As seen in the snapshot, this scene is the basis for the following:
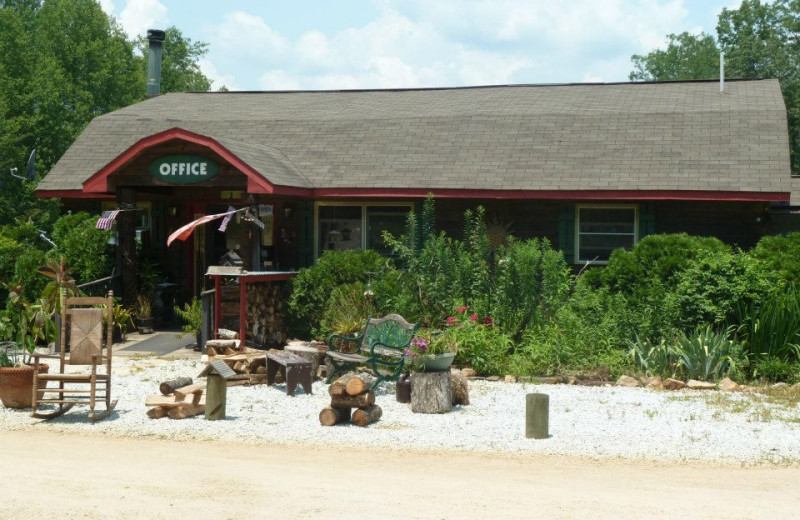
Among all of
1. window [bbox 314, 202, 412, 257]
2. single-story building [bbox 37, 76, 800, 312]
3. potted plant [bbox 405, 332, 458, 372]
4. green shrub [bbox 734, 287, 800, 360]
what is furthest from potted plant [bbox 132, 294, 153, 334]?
green shrub [bbox 734, 287, 800, 360]

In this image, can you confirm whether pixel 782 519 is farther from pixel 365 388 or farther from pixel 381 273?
pixel 381 273

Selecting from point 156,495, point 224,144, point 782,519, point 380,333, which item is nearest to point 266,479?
point 156,495

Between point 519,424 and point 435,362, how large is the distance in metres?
1.23

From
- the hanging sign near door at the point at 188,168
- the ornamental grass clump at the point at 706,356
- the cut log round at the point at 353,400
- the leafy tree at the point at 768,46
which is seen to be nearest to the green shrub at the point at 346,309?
the hanging sign near door at the point at 188,168

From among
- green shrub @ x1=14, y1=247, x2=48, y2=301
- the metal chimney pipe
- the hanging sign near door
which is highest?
the metal chimney pipe

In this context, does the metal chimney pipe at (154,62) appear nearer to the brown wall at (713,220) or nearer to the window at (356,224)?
the window at (356,224)

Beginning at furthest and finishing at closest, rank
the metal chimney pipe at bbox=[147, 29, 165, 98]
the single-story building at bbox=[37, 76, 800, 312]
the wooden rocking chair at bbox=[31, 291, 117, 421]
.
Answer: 1. the metal chimney pipe at bbox=[147, 29, 165, 98]
2. the single-story building at bbox=[37, 76, 800, 312]
3. the wooden rocking chair at bbox=[31, 291, 117, 421]

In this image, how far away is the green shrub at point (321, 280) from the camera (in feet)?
52.0

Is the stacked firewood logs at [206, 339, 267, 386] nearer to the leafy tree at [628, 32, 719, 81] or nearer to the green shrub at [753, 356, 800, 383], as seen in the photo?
the green shrub at [753, 356, 800, 383]

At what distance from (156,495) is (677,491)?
4.04 meters

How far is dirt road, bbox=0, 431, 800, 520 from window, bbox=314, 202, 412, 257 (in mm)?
8841

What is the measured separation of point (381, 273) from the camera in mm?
15570

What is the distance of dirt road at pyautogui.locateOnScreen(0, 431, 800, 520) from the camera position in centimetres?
728

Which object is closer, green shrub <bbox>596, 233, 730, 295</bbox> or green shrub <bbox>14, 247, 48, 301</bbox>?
green shrub <bbox>596, 233, 730, 295</bbox>
